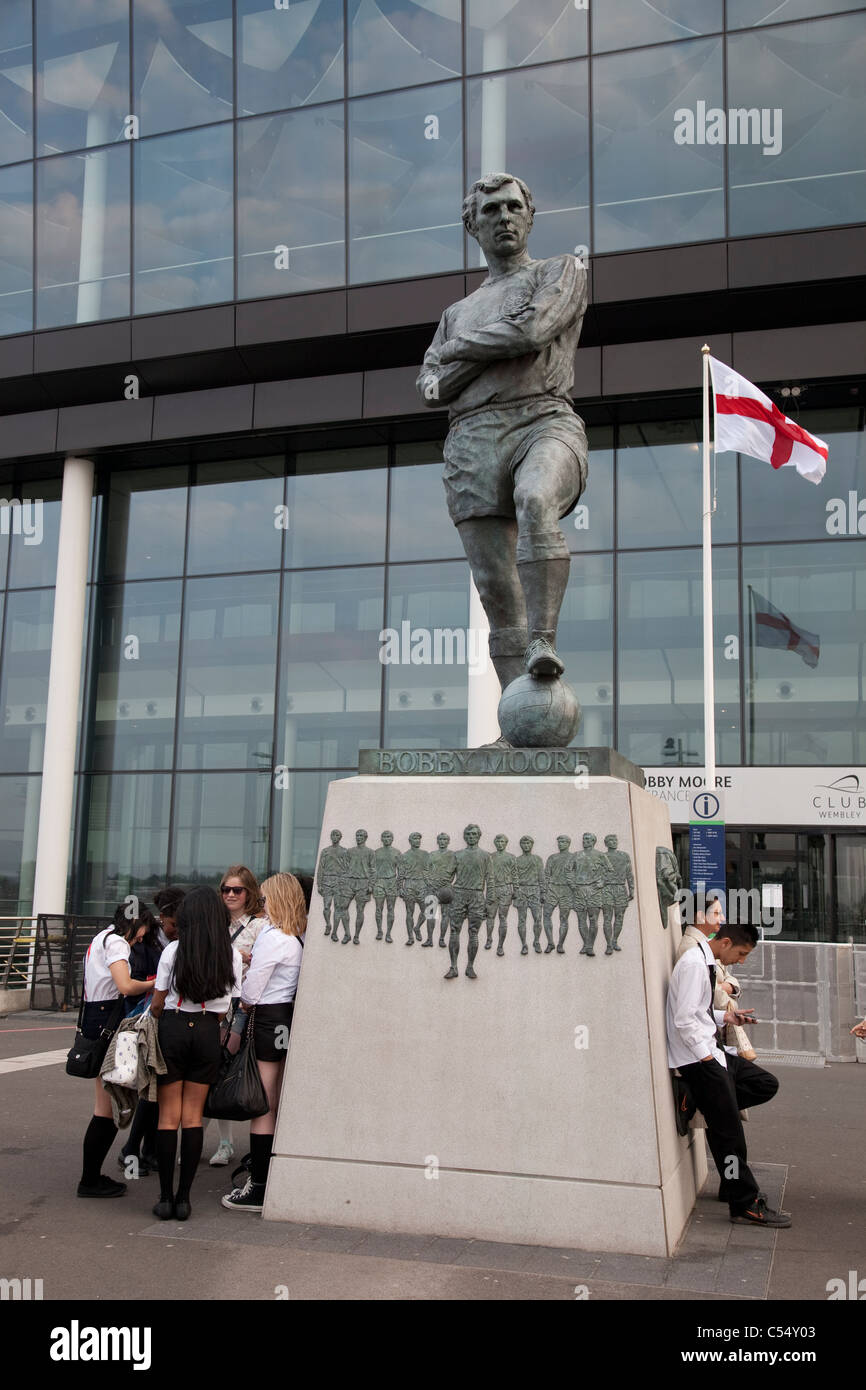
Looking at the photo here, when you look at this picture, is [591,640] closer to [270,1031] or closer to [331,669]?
[331,669]

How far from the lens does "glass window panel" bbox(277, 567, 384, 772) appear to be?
20094 mm

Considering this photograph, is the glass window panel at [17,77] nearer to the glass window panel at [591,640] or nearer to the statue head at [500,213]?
the glass window panel at [591,640]

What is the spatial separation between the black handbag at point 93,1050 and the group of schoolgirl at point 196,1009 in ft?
0.04

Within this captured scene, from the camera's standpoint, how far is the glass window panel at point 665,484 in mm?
18984

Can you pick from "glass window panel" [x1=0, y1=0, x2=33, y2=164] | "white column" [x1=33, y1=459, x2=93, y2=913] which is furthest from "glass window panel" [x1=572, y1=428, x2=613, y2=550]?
"glass window panel" [x1=0, y1=0, x2=33, y2=164]

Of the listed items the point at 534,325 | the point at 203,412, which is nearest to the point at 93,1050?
the point at 534,325

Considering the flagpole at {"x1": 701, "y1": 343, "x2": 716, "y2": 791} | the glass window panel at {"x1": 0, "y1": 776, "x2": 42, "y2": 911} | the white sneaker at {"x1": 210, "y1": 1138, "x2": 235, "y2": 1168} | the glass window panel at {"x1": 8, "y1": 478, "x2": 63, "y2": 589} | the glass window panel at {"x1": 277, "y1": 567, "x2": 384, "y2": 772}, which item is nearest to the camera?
the white sneaker at {"x1": 210, "y1": 1138, "x2": 235, "y2": 1168}

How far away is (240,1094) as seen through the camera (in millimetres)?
5938

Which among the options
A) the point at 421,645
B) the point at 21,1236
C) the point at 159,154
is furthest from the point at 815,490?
the point at 21,1236

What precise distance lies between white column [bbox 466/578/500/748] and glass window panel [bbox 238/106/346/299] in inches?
218

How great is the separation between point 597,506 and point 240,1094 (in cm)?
1480

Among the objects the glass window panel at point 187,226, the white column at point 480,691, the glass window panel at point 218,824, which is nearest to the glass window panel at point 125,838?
the glass window panel at point 218,824

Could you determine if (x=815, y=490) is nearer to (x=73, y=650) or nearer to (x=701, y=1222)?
(x=73, y=650)

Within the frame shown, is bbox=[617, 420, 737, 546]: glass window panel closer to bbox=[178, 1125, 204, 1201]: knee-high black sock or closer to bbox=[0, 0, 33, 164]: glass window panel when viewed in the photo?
bbox=[0, 0, 33, 164]: glass window panel
